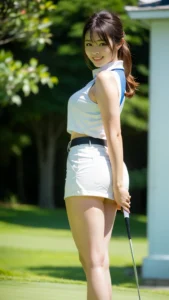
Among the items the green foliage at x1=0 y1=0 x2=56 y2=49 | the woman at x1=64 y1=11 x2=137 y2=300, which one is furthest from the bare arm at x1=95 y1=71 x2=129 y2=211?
the green foliage at x1=0 y1=0 x2=56 y2=49

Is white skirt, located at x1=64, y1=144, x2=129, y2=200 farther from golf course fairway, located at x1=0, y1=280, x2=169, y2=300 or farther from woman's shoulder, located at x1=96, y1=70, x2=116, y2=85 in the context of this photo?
golf course fairway, located at x1=0, y1=280, x2=169, y2=300

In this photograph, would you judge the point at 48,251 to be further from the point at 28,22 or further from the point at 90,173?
the point at 90,173

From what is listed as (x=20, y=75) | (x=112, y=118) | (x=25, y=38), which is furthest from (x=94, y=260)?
(x=25, y=38)

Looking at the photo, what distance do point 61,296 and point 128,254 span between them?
26.3 feet

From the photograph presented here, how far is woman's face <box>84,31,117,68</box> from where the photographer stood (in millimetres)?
4645

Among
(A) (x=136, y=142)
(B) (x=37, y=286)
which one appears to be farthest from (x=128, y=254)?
(A) (x=136, y=142)

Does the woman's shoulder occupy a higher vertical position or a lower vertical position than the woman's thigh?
higher

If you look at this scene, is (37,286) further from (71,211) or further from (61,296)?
(71,211)

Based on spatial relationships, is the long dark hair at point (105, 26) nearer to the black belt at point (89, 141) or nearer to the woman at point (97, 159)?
Answer: the woman at point (97, 159)

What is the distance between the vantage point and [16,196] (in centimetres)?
2711

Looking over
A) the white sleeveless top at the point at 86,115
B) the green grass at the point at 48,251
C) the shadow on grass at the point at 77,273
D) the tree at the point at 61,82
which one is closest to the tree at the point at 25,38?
the green grass at the point at 48,251

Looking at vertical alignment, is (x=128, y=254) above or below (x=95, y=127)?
below

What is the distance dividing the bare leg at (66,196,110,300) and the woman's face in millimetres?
716

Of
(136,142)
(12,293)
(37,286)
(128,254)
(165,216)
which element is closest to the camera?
(12,293)
